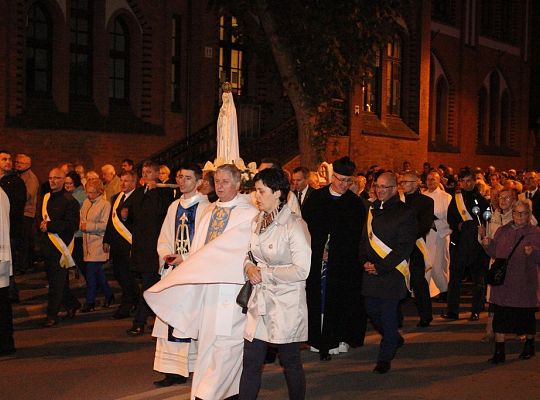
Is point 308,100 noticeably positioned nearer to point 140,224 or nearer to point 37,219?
point 37,219

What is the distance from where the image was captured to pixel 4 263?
10.4 metres

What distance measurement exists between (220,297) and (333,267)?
269 centimetres

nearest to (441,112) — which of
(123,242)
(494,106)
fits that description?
(494,106)

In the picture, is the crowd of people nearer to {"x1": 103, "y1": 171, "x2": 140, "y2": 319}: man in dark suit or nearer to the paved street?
{"x1": 103, "y1": 171, "x2": 140, "y2": 319}: man in dark suit

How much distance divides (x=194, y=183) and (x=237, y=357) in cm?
215

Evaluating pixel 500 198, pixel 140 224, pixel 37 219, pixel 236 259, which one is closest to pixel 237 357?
pixel 236 259

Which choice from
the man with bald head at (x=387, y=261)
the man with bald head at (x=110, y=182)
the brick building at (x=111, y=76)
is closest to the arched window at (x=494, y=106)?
the brick building at (x=111, y=76)

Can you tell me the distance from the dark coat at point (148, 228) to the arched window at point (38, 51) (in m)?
11.3

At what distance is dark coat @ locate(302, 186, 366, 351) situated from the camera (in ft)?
34.7

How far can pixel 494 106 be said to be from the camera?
148 feet

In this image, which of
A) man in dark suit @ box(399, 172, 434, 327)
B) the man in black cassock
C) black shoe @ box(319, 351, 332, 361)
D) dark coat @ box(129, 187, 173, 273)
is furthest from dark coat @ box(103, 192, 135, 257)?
black shoe @ box(319, 351, 332, 361)

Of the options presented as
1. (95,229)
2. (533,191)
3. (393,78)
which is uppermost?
(393,78)

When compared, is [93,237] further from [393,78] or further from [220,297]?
[393,78]

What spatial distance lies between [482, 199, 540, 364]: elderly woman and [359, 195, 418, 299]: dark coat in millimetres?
1375
